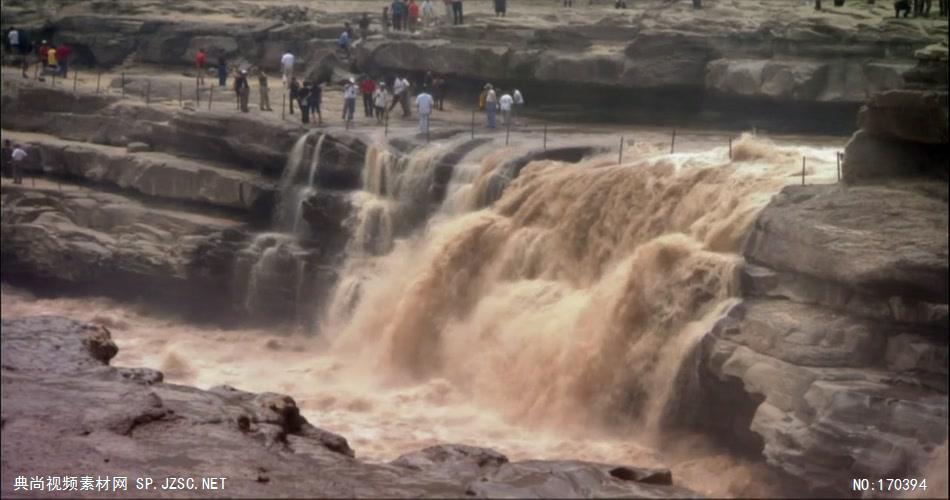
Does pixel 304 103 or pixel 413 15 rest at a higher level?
pixel 413 15

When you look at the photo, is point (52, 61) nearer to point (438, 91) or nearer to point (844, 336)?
point (438, 91)

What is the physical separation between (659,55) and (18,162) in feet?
38.7

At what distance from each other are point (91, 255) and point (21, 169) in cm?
295

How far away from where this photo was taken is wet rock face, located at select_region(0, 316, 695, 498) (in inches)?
501

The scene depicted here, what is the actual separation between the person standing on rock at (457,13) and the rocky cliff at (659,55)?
0.33m

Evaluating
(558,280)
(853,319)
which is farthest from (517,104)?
(853,319)

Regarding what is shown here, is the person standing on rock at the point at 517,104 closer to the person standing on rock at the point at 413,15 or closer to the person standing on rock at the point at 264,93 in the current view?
the person standing on rock at the point at 413,15

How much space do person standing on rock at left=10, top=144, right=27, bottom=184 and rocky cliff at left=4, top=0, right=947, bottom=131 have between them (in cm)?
607

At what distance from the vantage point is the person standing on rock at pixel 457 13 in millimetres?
27656

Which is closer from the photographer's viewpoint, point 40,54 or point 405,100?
point 405,100

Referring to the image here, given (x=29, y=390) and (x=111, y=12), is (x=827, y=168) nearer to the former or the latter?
(x=29, y=390)

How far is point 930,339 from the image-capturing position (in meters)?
14.5

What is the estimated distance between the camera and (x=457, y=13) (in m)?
27.9

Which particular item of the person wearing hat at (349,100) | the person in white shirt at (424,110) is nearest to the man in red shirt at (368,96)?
the person wearing hat at (349,100)
